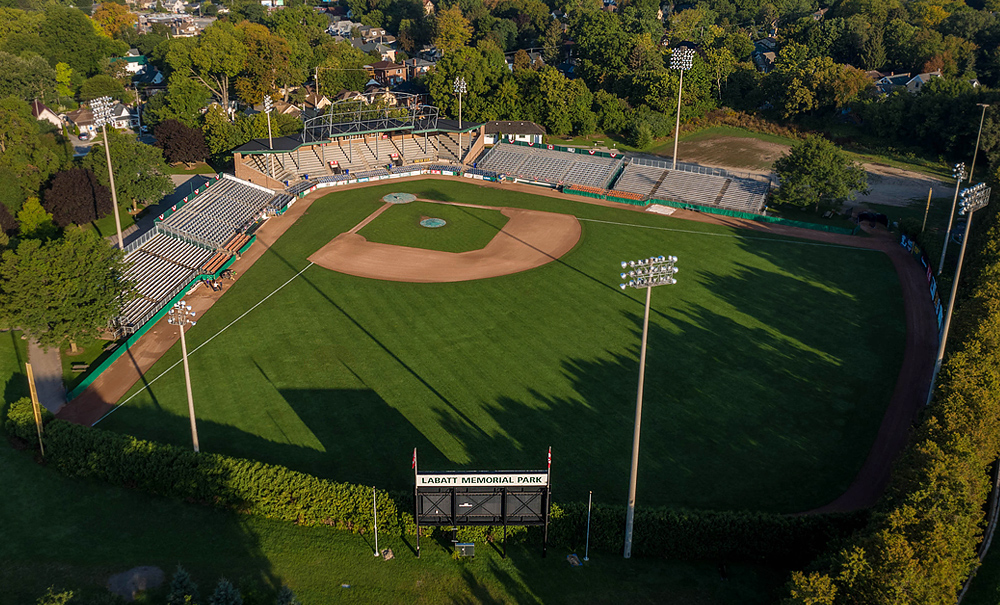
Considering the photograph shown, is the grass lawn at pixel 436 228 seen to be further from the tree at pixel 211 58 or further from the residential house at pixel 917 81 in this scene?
the residential house at pixel 917 81

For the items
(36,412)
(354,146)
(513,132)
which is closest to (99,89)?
(354,146)

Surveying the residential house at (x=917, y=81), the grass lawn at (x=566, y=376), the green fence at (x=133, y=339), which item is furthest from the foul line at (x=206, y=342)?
the residential house at (x=917, y=81)

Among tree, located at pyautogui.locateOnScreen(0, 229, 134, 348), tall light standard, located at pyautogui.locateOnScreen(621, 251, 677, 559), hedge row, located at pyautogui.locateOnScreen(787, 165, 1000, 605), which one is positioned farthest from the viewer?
tree, located at pyautogui.locateOnScreen(0, 229, 134, 348)

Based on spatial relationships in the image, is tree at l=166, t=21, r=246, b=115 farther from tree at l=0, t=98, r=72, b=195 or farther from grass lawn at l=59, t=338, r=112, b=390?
grass lawn at l=59, t=338, r=112, b=390

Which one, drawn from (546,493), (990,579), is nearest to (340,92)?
(546,493)

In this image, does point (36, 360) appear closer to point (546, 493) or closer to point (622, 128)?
point (546, 493)

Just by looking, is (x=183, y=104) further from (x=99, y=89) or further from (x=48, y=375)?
(x=48, y=375)

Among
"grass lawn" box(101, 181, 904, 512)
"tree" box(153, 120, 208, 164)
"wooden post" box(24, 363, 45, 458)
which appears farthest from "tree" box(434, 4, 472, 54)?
"wooden post" box(24, 363, 45, 458)
